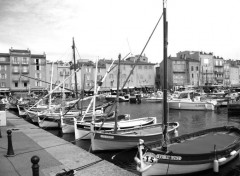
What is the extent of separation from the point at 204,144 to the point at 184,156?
133 inches

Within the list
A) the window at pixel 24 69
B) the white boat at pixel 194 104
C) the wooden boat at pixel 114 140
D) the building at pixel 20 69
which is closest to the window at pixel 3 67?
the building at pixel 20 69

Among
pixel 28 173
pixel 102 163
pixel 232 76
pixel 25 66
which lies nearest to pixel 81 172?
pixel 102 163

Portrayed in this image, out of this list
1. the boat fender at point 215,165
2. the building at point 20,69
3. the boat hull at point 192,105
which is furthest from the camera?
the building at point 20,69

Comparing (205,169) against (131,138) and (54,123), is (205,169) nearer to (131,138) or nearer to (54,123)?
(131,138)

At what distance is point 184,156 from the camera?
10.0 metres

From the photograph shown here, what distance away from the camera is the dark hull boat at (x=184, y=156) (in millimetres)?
9633

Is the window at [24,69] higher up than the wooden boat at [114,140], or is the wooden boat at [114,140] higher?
the window at [24,69]

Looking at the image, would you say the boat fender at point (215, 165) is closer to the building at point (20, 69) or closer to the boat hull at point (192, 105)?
the boat hull at point (192, 105)

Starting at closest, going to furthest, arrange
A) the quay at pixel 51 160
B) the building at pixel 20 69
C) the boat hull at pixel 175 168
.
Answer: the quay at pixel 51 160, the boat hull at pixel 175 168, the building at pixel 20 69

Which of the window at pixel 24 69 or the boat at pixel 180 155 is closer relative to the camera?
the boat at pixel 180 155

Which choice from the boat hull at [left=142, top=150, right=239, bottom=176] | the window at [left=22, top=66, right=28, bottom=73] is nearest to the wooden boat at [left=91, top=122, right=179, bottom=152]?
the boat hull at [left=142, top=150, right=239, bottom=176]

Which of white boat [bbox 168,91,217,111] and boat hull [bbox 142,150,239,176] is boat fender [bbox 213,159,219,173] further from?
white boat [bbox 168,91,217,111]

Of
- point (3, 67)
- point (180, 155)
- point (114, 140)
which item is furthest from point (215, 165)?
point (3, 67)

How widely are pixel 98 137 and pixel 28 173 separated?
6372mm
